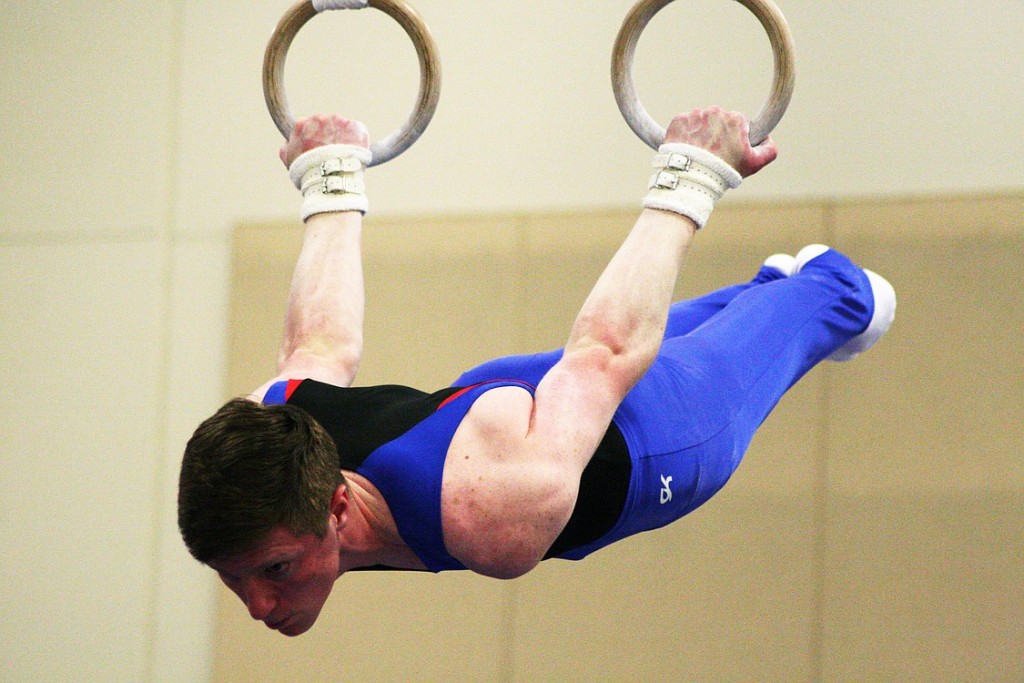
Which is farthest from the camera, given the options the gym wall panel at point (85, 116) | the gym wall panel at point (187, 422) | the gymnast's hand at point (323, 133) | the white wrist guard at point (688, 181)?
the gym wall panel at point (85, 116)

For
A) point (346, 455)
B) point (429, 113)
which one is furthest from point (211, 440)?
point (429, 113)

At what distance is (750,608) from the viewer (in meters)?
3.76

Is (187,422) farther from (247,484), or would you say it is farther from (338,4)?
(247,484)

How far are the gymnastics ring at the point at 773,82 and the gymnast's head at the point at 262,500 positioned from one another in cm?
77

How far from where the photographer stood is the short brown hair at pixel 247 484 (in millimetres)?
1461

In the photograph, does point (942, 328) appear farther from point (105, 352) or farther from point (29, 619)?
point (29, 619)

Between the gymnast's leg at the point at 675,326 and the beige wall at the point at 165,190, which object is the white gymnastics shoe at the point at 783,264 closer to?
the gymnast's leg at the point at 675,326

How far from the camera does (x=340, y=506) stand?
1.58 meters

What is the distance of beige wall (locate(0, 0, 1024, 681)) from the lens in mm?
4156

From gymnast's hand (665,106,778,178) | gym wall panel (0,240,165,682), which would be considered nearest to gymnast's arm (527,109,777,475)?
gymnast's hand (665,106,778,178)

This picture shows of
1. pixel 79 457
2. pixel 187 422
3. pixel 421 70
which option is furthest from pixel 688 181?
pixel 79 457

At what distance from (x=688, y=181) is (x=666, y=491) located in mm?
482

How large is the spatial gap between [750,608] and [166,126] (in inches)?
115

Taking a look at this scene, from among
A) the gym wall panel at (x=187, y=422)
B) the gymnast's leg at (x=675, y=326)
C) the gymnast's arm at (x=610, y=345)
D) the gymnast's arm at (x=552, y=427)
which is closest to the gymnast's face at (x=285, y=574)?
the gymnast's arm at (x=552, y=427)
